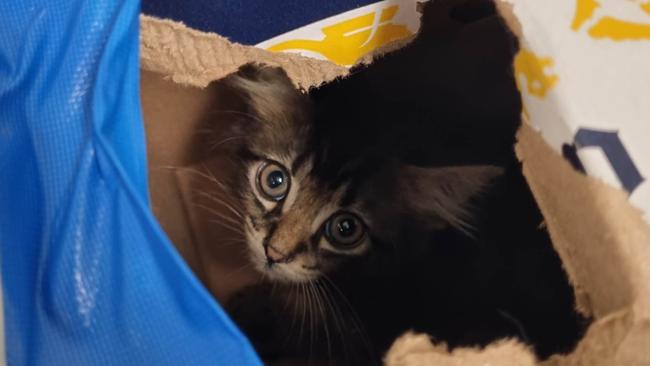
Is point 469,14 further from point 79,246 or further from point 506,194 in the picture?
point 79,246

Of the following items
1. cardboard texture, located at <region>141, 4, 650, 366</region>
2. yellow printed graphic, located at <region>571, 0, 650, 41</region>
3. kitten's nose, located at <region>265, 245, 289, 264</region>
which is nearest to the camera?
cardboard texture, located at <region>141, 4, 650, 366</region>

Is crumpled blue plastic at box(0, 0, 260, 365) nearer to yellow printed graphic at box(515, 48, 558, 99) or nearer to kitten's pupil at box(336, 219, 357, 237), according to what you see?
kitten's pupil at box(336, 219, 357, 237)

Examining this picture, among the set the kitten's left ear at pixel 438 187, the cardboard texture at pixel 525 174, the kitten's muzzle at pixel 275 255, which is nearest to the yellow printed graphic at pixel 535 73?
the cardboard texture at pixel 525 174

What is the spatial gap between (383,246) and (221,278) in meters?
0.31

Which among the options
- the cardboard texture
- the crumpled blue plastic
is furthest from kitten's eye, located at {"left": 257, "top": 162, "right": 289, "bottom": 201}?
the crumpled blue plastic

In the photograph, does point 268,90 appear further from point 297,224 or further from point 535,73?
point 535,73

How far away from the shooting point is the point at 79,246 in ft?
1.97

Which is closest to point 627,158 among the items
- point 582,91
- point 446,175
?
point 582,91

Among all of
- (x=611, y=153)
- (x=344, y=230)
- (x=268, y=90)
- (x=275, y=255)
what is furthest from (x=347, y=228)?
(x=611, y=153)

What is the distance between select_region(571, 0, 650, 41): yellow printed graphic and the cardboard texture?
83 millimetres

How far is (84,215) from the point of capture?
1.97 ft

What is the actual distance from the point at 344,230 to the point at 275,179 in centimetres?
12

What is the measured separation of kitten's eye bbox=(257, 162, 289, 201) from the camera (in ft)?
3.01

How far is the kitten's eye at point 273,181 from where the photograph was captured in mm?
919
